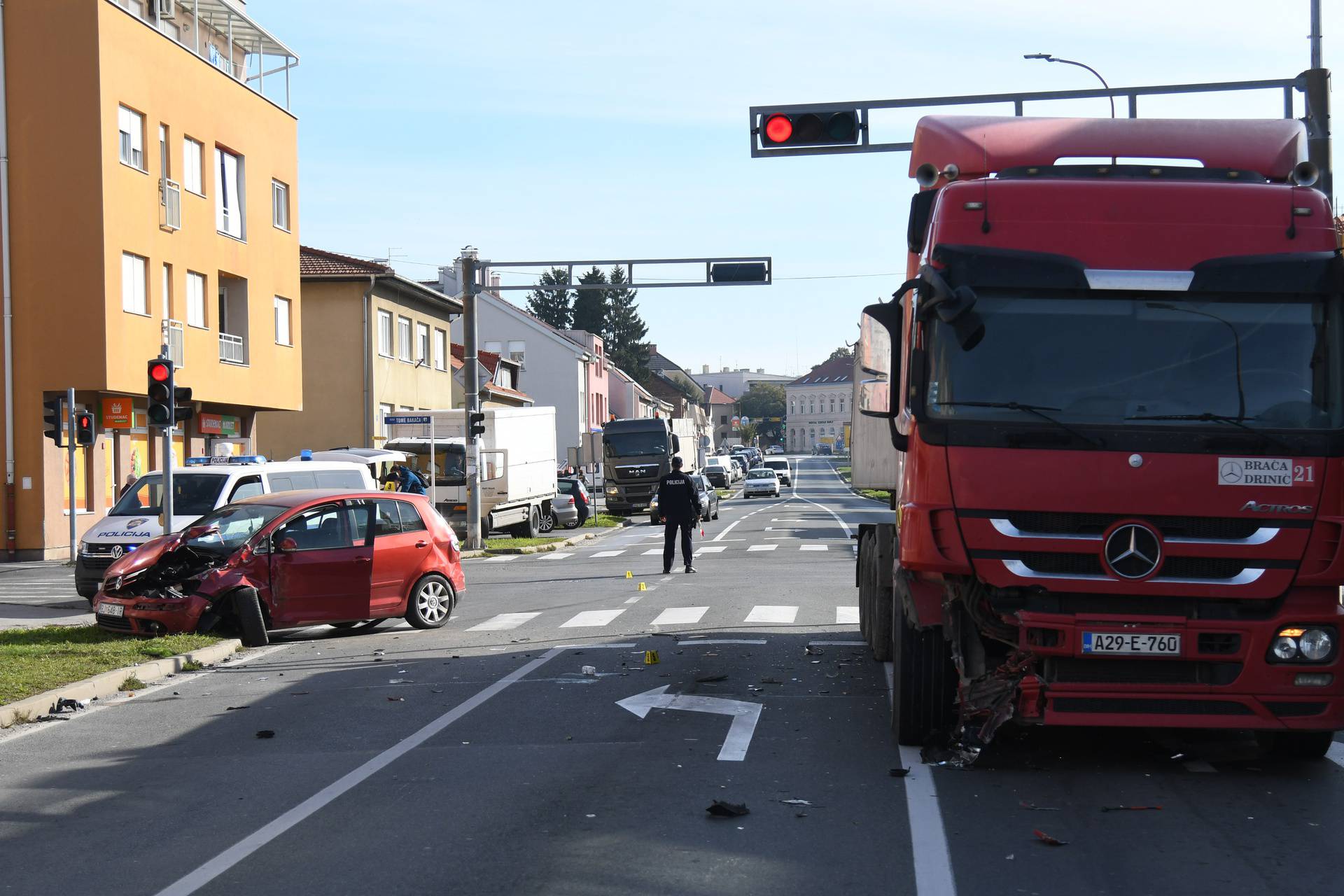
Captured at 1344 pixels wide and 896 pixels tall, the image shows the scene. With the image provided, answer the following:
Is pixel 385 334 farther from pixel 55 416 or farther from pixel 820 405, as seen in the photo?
pixel 820 405

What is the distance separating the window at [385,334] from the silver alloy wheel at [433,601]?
3204cm

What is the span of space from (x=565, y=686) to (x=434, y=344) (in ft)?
144

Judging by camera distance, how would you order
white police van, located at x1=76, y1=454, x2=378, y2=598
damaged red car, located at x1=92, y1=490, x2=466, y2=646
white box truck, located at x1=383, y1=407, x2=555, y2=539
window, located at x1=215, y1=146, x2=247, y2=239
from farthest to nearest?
white box truck, located at x1=383, y1=407, x2=555, y2=539
window, located at x1=215, y1=146, x2=247, y2=239
white police van, located at x1=76, y1=454, x2=378, y2=598
damaged red car, located at x1=92, y1=490, x2=466, y2=646

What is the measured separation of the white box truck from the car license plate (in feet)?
91.8

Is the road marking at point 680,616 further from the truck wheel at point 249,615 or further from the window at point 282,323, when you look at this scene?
the window at point 282,323

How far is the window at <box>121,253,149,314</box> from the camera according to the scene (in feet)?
97.7

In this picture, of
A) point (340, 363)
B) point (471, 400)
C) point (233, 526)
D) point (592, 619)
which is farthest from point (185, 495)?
point (340, 363)

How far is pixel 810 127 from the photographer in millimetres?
15359

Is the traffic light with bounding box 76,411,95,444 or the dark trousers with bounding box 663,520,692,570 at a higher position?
the traffic light with bounding box 76,411,95,444

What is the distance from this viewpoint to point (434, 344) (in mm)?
53688

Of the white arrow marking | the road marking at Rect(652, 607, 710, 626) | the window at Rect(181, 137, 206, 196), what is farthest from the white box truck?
the white arrow marking

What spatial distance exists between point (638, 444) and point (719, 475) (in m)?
31.9

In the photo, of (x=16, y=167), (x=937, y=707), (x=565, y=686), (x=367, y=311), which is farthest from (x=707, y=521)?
(x=937, y=707)

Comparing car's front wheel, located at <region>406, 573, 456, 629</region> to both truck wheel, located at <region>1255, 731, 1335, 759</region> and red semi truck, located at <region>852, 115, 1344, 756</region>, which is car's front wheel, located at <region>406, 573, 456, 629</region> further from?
truck wheel, located at <region>1255, 731, 1335, 759</region>
